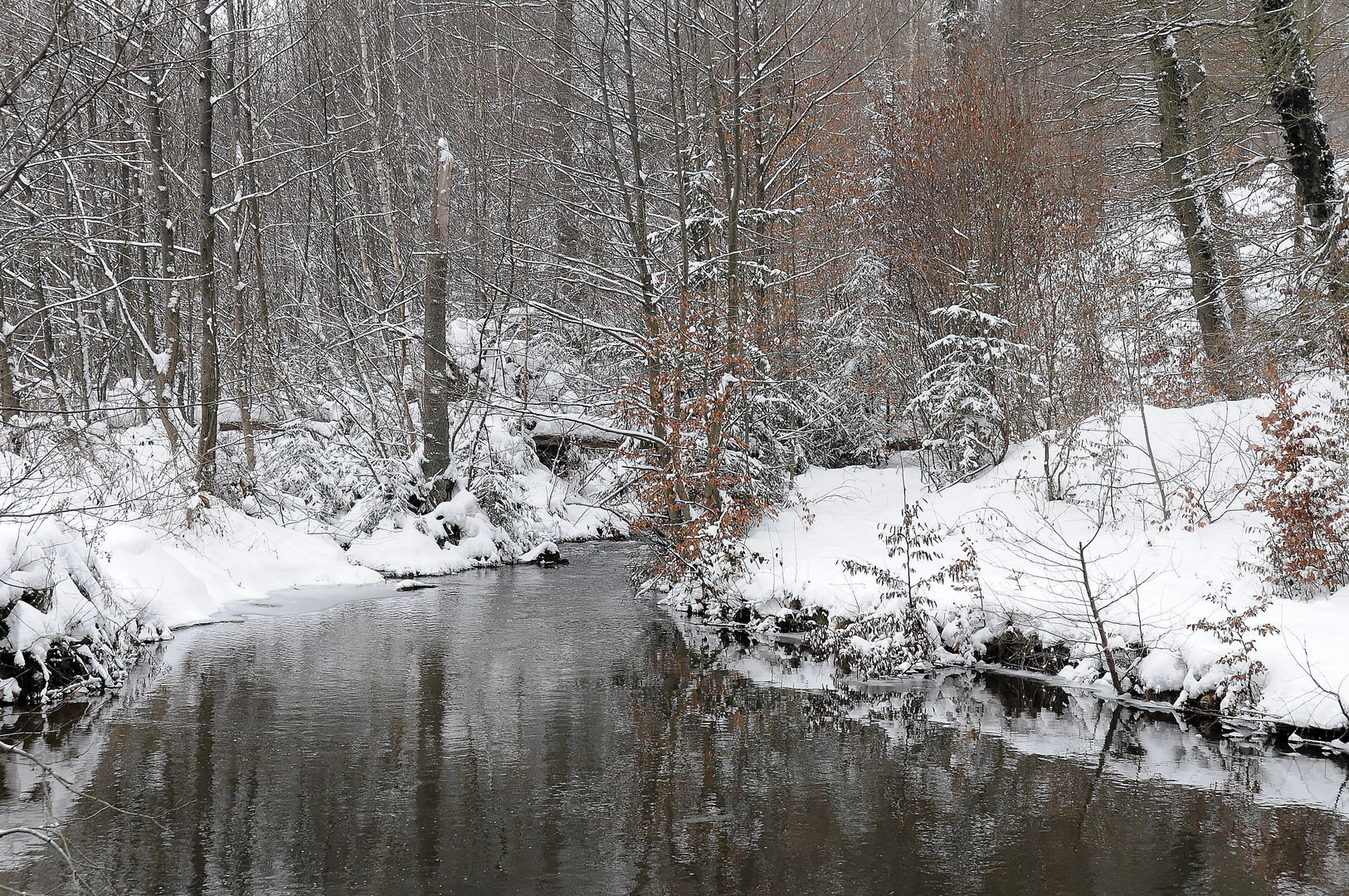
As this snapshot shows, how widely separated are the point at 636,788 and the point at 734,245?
11.0 m

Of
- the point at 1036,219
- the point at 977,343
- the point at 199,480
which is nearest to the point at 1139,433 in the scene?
the point at 977,343

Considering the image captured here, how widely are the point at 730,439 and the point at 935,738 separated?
7750mm

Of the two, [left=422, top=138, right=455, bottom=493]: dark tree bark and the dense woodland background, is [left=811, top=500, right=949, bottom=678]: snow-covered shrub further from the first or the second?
[left=422, top=138, right=455, bottom=493]: dark tree bark

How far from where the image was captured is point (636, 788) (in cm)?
729

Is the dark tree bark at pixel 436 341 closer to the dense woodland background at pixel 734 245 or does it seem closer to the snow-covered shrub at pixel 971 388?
the dense woodland background at pixel 734 245

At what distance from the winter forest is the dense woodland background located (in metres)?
0.12

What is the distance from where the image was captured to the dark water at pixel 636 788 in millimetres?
5859

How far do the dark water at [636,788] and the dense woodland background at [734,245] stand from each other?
3.95 m

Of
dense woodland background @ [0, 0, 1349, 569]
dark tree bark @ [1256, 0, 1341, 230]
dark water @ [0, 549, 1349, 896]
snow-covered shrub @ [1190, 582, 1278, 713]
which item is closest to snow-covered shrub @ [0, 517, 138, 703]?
dark water @ [0, 549, 1349, 896]

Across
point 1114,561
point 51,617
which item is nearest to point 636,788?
point 51,617

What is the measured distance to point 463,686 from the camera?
9953mm

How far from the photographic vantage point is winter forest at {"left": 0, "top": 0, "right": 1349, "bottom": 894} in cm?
990

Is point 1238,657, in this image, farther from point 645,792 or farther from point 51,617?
point 51,617

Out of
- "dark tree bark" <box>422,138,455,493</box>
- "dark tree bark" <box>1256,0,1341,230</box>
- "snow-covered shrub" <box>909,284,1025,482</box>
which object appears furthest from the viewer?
"dark tree bark" <box>422,138,455,493</box>
